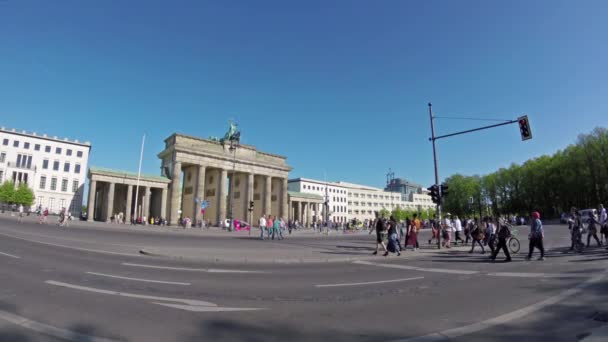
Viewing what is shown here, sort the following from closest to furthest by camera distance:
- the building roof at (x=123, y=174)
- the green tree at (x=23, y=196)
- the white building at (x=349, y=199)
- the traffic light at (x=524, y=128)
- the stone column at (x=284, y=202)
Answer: the traffic light at (x=524, y=128), the building roof at (x=123, y=174), the green tree at (x=23, y=196), the stone column at (x=284, y=202), the white building at (x=349, y=199)

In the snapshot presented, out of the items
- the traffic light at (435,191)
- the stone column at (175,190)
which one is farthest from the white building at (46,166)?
the traffic light at (435,191)

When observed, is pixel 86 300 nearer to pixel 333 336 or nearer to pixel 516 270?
pixel 333 336

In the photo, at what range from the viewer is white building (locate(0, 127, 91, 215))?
233 ft

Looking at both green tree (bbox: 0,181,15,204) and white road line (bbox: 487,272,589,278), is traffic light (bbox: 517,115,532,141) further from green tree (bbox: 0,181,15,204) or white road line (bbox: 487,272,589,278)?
green tree (bbox: 0,181,15,204)

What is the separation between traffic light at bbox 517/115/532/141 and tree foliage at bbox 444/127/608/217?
61106 millimetres

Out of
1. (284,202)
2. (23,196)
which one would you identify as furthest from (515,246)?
(23,196)

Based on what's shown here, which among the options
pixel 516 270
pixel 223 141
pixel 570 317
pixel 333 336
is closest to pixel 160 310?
pixel 333 336

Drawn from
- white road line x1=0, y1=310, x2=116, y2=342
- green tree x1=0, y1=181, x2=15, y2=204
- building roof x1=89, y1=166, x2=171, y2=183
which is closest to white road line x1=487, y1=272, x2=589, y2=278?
white road line x1=0, y1=310, x2=116, y2=342

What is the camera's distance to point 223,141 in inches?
2579

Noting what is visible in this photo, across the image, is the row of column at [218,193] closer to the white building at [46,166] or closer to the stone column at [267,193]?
the stone column at [267,193]

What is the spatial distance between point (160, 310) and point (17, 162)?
91667 millimetres

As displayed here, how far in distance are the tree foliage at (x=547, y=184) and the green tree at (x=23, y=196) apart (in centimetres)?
10794

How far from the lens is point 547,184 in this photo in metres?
71.2

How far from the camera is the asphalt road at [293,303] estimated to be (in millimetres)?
4215
